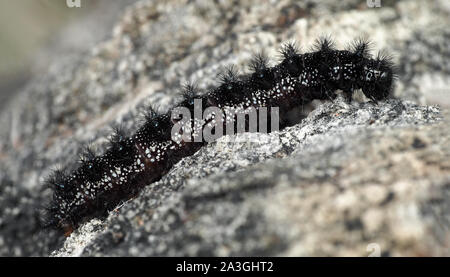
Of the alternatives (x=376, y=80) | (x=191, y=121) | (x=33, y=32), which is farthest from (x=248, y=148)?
(x=33, y=32)

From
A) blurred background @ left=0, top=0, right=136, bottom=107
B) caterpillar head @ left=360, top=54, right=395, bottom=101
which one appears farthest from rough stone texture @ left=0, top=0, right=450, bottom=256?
blurred background @ left=0, top=0, right=136, bottom=107

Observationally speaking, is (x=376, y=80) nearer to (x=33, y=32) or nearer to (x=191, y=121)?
(x=191, y=121)

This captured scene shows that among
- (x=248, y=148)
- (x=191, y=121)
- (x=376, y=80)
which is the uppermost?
(x=376, y=80)

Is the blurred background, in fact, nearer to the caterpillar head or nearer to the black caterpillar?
the black caterpillar

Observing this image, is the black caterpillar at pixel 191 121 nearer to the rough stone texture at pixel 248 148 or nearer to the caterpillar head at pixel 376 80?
the caterpillar head at pixel 376 80
